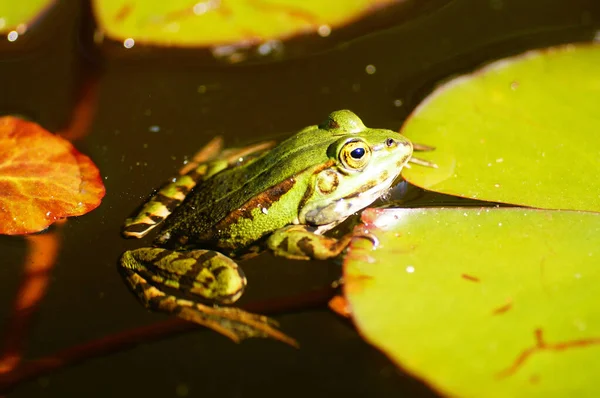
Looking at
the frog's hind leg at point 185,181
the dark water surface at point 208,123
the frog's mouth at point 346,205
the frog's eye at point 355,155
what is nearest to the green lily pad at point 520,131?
the frog's mouth at point 346,205

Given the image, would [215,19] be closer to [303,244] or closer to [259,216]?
[259,216]

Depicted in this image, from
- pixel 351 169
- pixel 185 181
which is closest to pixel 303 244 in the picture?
pixel 351 169

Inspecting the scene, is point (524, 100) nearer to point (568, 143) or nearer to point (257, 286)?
point (568, 143)

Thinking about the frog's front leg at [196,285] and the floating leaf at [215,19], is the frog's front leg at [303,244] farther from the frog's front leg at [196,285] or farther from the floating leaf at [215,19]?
the floating leaf at [215,19]

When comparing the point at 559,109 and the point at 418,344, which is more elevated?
the point at 559,109

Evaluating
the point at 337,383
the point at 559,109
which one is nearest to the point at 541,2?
the point at 559,109

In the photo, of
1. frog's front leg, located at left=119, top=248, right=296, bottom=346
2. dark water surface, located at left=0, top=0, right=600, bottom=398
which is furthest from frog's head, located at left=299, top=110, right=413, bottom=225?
frog's front leg, located at left=119, top=248, right=296, bottom=346

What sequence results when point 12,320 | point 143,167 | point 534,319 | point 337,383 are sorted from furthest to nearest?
point 143,167, point 12,320, point 337,383, point 534,319

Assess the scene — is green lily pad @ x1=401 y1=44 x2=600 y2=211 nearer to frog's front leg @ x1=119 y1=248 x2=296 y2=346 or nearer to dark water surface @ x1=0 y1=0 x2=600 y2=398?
dark water surface @ x1=0 y1=0 x2=600 y2=398
